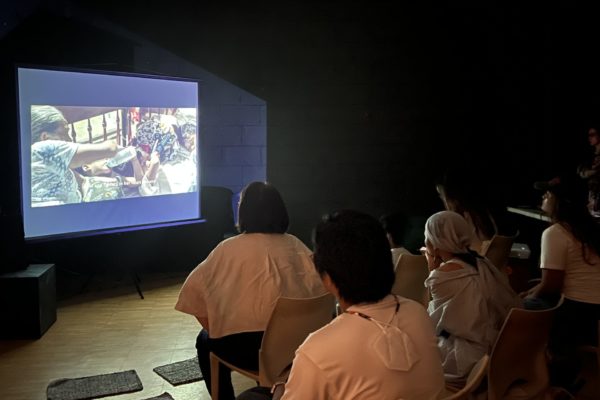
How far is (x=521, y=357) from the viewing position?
7.23 feet

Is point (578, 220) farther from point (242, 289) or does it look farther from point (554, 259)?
point (242, 289)

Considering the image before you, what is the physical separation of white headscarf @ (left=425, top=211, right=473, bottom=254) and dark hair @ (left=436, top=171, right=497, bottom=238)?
4.58ft

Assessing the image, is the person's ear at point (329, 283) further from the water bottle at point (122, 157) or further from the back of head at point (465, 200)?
the water bottle at point (122, 157)

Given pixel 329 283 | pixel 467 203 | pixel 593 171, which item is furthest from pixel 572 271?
pixel 593 171

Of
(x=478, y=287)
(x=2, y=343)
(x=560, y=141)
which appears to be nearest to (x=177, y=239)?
(x=2, y=343)

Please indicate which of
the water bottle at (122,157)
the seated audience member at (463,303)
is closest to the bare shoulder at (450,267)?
the seated audience member at (463,303)

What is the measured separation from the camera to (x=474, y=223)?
4020mm

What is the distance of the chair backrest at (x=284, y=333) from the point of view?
2.43m

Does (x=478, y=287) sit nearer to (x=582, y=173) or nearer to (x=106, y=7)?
(x=582, y=173)

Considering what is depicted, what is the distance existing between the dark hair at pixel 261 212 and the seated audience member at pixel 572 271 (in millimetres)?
1325

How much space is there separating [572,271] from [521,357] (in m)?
1.07

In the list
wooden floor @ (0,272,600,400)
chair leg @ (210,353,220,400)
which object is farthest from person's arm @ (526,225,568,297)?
chair leg @ (210,353,220,400)

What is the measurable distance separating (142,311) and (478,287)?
3.16m

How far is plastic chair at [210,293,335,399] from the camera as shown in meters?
2.43
